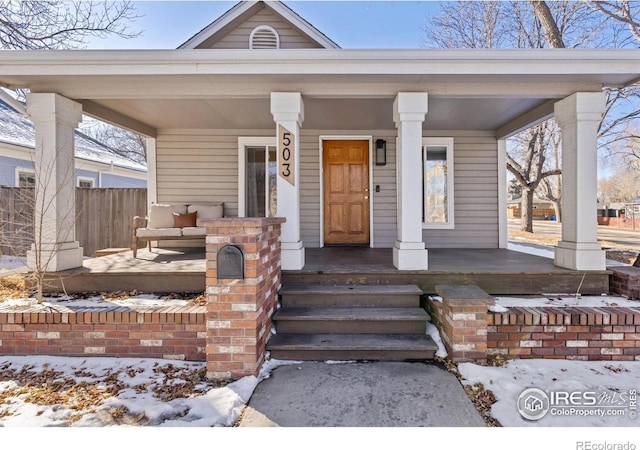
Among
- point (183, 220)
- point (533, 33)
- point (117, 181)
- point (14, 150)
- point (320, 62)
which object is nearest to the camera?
point (320, 62)

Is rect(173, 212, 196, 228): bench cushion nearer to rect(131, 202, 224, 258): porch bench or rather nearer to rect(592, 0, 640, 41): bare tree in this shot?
rect(131, 202, 224, 258): porch bench

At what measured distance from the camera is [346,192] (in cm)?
564

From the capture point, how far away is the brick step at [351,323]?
2.76 m

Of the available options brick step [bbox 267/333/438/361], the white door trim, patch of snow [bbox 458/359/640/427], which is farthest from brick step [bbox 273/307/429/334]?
the white door trim

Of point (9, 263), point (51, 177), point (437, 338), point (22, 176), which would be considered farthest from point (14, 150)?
point (437, 338)

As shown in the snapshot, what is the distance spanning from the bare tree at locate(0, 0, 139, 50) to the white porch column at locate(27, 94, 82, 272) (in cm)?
281

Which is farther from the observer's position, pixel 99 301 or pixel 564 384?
pixel 99 301

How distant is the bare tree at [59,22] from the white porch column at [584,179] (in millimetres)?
6824

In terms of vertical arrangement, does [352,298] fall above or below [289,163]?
below

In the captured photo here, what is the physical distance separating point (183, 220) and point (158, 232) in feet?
1.72

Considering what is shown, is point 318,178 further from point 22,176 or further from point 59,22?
point 22,176

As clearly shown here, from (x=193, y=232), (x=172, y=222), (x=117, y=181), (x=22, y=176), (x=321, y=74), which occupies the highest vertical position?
(x=321, y=74)

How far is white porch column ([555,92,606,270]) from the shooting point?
3.45 m
